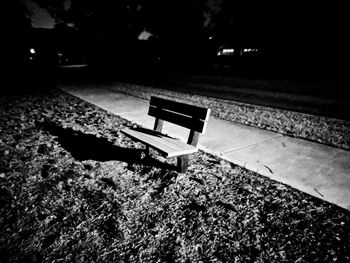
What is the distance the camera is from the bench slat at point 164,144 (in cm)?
300

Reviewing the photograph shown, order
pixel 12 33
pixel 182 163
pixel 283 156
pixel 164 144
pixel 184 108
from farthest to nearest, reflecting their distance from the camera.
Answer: pixel 12 33 → pixel 283 156 → pixel 184 108 → pixel 182 163 → pixel 164 144

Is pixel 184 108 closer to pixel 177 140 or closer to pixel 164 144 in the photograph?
pixel 177 140

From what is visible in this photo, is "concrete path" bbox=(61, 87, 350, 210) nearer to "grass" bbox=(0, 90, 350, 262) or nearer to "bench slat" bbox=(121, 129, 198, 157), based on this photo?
"grass" bbox=(0, 90, 350, 262)

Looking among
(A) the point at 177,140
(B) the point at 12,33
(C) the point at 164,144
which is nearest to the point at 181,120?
(A) the point at 177,140

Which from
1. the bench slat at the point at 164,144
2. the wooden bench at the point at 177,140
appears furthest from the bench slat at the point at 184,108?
the bench slat at the point at 164,144

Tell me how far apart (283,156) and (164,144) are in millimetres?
2202

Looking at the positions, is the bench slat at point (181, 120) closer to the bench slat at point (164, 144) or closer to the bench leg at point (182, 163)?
the bench slat at point (164, 144)

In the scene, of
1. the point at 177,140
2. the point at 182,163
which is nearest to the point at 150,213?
the point at 182,163

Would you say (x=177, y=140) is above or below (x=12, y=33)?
below

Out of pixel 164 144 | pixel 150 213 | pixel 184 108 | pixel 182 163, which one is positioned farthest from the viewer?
pixel 184 108

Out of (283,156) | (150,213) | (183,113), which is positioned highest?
(183,113)

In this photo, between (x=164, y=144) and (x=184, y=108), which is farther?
(x=184, y=108)

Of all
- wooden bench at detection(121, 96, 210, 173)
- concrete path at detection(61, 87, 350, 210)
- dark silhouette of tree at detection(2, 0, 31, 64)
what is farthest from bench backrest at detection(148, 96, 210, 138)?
dark silhouette of tree at detection(2, 0, 31, 64)

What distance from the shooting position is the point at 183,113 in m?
3.56
